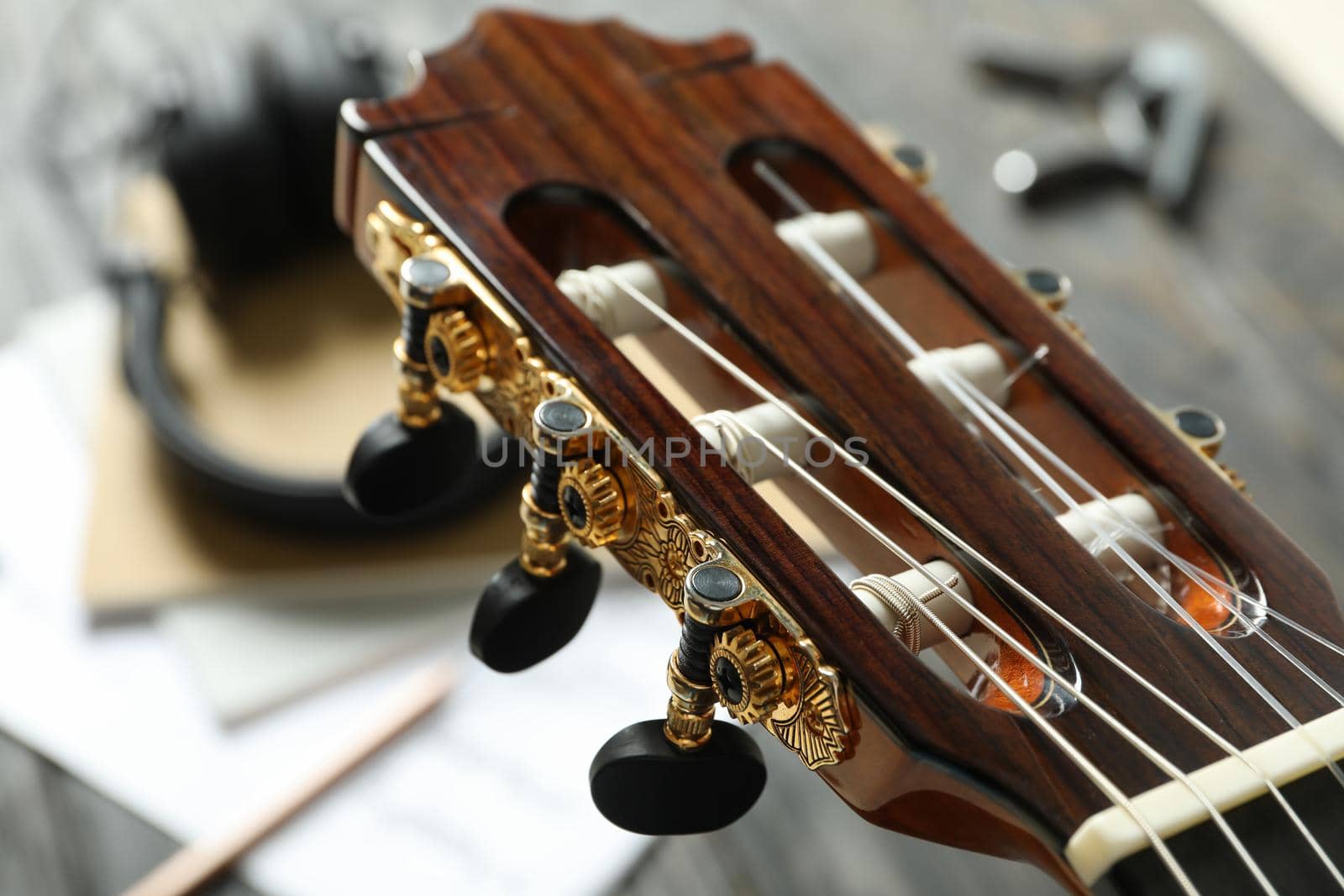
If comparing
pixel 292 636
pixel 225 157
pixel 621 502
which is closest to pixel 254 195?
pixel 225 157

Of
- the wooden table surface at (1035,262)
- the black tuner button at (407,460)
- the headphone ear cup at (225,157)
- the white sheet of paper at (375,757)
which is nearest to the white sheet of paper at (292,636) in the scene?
the white sheet of paper at (375,757)

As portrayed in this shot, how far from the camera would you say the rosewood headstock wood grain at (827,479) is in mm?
388

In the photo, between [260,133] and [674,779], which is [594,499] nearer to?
[674,779]

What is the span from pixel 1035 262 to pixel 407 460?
0.98 metres

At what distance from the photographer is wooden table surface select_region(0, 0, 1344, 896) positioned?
88cm

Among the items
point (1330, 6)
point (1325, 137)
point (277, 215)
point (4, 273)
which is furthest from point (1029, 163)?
point (4, 273)

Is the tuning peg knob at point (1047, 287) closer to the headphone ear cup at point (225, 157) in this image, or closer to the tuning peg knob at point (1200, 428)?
the tuning peg knob at point (1200, 428)

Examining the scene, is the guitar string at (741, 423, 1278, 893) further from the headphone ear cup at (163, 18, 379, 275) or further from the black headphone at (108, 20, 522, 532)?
the headphone ear cup at (163, 18, 379, 275)

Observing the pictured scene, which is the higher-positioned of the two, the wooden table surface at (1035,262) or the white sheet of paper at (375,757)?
the wooden table surface at (1035,262)

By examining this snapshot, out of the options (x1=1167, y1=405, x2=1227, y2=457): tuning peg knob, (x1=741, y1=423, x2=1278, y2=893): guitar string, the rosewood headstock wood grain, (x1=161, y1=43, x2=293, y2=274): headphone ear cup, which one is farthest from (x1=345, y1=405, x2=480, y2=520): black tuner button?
(x1=161, y1=43, x2=293, y2=274): headphone ear cup

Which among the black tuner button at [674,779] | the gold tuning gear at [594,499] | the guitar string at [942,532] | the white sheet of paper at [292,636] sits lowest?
the white sheet of paper at [292,636]

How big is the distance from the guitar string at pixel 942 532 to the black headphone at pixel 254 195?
45 cm

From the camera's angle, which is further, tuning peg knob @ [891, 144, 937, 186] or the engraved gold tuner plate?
tuning peg knob @ [891, 144, 937, 186]

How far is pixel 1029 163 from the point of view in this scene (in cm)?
144
